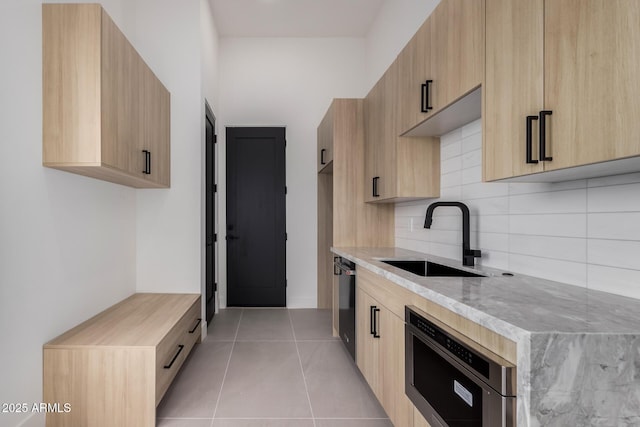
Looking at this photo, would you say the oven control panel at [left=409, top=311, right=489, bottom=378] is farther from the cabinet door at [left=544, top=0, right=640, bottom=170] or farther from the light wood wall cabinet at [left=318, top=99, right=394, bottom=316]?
the light wood wall cabinet at [left=318, top=99, right=394, bottom=316]

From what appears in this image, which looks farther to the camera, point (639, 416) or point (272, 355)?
point (272, 355)

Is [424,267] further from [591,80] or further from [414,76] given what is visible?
[591,80]

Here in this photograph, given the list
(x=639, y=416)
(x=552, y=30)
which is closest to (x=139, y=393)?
(x=639, y=416)

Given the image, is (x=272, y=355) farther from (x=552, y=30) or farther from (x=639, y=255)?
(x=552, y=30)

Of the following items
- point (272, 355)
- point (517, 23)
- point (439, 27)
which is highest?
point (439, 27)

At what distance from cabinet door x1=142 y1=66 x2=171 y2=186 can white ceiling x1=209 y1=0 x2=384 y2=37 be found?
1.57 metres

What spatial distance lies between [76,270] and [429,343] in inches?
87.0

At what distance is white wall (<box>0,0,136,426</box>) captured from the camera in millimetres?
1669

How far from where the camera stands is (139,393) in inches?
75.8

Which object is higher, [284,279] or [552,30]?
[552,30]

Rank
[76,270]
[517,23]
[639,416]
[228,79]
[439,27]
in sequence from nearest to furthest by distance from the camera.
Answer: [639,416] → [517,23] → [439,27] → [76,270] → [228,79]

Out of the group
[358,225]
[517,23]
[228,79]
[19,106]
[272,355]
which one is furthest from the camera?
[228,79]

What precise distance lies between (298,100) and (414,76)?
273 cm

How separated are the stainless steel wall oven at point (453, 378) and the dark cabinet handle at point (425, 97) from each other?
1173 mm
